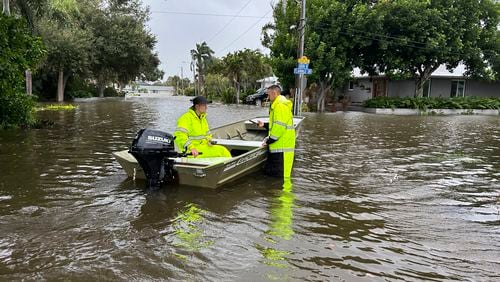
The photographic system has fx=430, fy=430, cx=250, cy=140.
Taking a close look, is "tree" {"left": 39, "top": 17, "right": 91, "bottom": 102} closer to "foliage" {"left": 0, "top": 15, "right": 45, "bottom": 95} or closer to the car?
the car

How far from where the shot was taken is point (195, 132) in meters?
7.44

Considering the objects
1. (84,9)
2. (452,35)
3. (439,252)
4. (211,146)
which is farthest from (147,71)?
(439,252)

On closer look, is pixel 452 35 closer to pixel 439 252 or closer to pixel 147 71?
pixel 439 252

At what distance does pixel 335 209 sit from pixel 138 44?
37.7 metres

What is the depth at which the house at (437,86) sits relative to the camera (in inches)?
1340

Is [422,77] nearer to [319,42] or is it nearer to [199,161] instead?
[319,42]

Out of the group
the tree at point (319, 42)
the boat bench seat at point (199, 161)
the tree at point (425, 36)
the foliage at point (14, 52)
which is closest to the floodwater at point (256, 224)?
the boat bench seat at point (199, 161)

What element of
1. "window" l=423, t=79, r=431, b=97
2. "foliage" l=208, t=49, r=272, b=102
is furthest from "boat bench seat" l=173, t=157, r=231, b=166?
"foliage" l=208, t=49, r=272, b=102

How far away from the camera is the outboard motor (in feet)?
20.6

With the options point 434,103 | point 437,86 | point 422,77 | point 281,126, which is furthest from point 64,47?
point 437,86

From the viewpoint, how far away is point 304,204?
21.4ft

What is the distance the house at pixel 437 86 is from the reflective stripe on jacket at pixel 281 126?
2744 cm

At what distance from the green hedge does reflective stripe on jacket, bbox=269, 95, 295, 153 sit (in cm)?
2342

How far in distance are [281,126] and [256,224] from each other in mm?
2618
